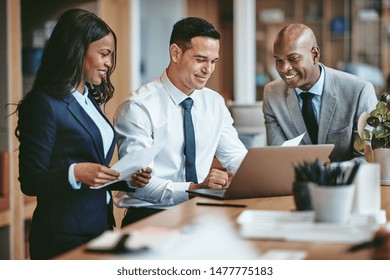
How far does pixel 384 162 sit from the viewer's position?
1977 millimetres

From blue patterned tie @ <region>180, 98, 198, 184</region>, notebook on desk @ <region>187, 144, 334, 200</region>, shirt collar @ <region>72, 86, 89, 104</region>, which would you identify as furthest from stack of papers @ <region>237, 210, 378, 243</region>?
blue patterned tie @ <region>180, 98, 198, 184</region>

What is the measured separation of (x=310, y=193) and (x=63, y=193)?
0.81 meters

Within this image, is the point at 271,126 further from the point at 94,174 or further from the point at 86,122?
the point at 94,174

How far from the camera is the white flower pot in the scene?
6.47 ft

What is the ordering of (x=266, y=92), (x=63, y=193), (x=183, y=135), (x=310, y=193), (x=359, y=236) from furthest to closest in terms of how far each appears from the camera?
1. (x=266, y=92)
2. (x=183, y=135)
3. (x=63, y=193)
4. (x=310, y=193)
5. (x=359, y=236)

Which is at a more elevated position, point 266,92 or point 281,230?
point 266,92

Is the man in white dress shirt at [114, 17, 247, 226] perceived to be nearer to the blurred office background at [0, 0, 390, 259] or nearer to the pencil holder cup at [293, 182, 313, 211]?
the blurred office background at [0, 0, 390, 259]

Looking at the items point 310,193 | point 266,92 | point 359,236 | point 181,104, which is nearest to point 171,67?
point 181,104

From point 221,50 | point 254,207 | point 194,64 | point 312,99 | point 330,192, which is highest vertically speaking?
point 221,50

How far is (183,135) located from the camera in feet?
7.39

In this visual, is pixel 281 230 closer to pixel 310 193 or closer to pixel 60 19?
pixel 310 193

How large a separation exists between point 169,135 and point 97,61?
42 centimetres

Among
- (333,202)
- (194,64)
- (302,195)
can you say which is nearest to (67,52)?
(194,64)
